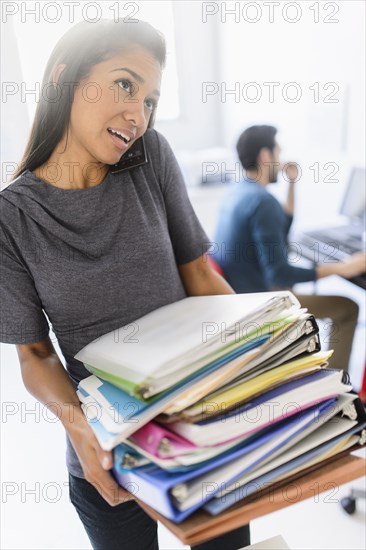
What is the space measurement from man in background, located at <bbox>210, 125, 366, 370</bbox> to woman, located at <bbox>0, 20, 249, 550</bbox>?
114 centimetres

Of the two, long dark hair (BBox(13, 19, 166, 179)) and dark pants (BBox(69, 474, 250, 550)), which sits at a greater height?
long dark hair (BBox(13, 19, 166, 179))

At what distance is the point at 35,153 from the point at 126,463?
571 millimetres

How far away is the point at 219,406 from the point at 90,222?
17.2 inches

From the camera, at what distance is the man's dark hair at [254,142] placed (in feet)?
7.17

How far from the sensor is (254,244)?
80.7 inches

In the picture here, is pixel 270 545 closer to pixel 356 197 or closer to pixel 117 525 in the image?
pixel 117 525

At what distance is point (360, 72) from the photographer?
236cm

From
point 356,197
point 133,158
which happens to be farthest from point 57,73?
point 356,197

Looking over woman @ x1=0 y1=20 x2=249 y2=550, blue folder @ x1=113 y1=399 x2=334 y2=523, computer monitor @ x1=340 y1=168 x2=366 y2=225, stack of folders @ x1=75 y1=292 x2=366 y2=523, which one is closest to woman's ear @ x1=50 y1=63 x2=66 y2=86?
woman @ x1=0 y1=20 x2=249 y2=550

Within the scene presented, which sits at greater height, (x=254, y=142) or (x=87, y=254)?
(x=254, y=142)

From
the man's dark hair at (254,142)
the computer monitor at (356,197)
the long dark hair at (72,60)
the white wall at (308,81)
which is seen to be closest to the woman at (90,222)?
the long dark hair at (72,60)

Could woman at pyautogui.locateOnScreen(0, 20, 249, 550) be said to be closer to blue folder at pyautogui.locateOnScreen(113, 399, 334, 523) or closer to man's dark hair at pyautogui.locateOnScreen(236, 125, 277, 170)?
blue folder at pyautogui.locateOnScreen(113, 399, 334, 523)

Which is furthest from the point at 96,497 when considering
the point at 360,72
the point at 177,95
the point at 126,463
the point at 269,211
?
the point at 177,95

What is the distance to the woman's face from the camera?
2.61ft
